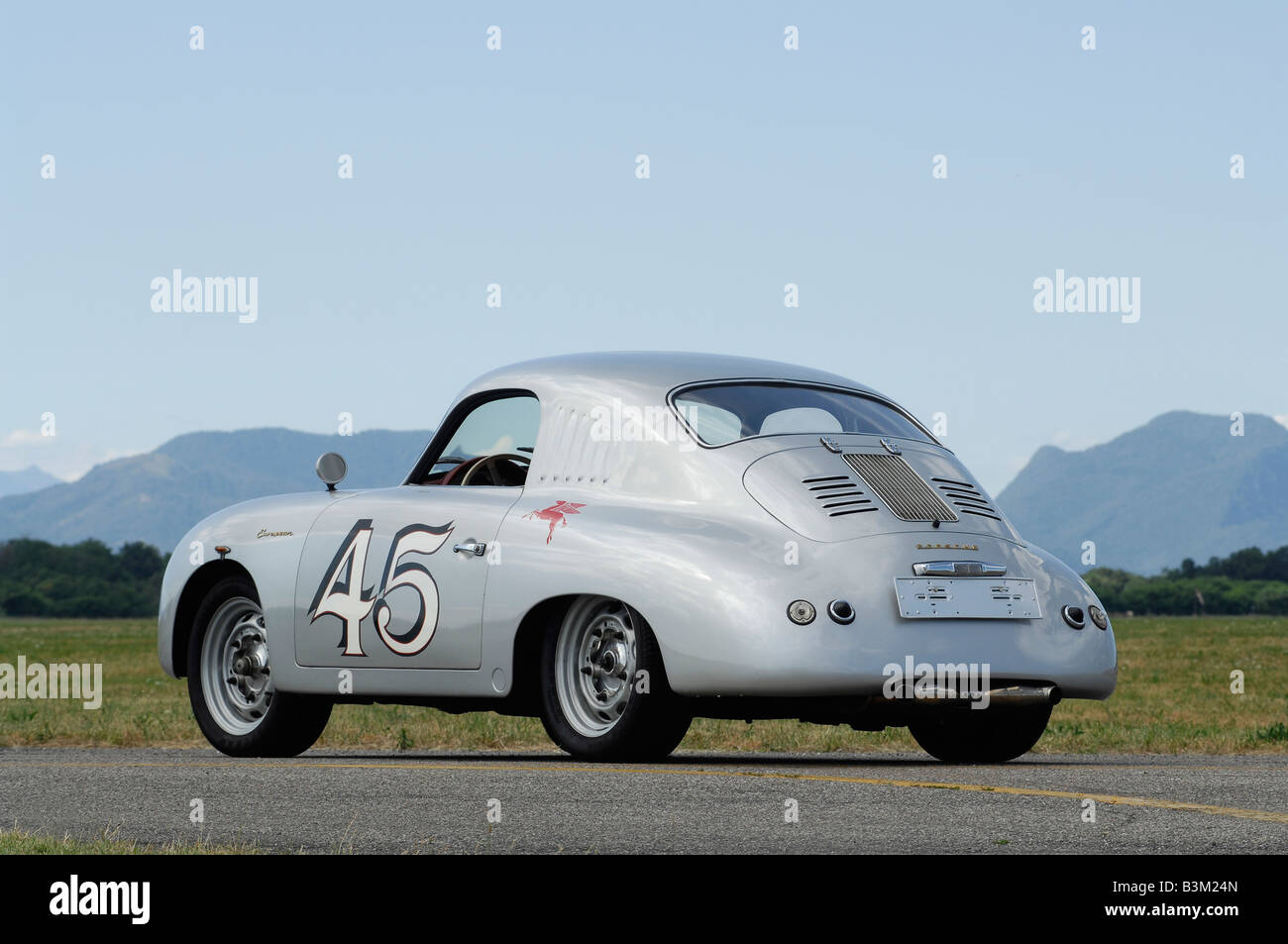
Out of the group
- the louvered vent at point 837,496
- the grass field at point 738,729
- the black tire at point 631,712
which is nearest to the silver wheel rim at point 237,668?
the grass field at point 738,729

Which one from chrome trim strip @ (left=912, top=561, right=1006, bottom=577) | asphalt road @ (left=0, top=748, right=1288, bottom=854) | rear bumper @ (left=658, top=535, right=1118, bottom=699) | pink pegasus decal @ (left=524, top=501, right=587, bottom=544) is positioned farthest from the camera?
pink pegasus decal @ (left=524, top=501, right=587, bottom=544)

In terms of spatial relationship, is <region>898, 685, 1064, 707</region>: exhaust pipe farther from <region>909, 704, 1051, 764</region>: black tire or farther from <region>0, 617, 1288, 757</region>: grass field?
<region>0, 617, 1288, 757</region>: grass field

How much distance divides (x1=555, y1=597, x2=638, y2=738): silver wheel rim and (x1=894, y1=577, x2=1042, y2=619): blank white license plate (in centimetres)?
132

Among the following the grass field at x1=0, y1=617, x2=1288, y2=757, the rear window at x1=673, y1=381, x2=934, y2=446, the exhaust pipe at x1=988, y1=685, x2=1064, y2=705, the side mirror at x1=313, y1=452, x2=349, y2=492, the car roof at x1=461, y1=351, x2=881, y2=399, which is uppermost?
the car roof at x1=461, y1=351, x2=881, y2=399

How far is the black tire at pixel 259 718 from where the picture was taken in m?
10.7

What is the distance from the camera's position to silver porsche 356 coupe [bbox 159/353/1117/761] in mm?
8688

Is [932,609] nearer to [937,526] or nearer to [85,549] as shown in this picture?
[937,526]

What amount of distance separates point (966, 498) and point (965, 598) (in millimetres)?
811

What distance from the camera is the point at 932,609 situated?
877 centimetres

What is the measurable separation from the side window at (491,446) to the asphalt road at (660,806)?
160cm

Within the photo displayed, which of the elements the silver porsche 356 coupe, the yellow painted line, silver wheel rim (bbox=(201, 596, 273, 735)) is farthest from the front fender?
the yellow painted line

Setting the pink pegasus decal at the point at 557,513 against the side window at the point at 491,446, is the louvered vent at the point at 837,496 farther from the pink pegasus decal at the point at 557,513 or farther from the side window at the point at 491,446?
the side window at the point at 491,446
